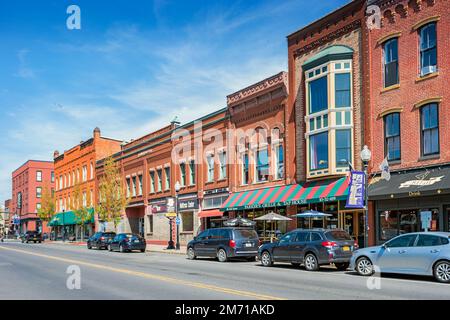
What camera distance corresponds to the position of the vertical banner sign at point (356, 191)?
20.5 meters

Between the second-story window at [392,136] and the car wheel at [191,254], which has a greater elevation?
the second-story window at [392,136]

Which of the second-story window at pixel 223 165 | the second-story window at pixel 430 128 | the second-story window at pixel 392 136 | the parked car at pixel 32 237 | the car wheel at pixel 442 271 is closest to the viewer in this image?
the car wheel at pixel 442 271

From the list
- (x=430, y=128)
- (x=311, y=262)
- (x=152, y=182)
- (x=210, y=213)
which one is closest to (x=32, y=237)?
(x=152, y=182)

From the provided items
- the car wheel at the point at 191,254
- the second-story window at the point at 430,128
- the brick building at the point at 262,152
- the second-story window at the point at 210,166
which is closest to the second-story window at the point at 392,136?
the second-story window at the point at 430,128

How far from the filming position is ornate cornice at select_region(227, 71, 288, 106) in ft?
99.2

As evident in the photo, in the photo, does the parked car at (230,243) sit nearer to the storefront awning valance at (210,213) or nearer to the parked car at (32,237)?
the storefront awning valance at (210,213)

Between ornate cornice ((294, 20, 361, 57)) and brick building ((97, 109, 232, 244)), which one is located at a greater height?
ornate cornice ((294, 20, 361, 57))

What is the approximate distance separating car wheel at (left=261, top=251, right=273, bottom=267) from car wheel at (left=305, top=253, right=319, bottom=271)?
90.8 inches

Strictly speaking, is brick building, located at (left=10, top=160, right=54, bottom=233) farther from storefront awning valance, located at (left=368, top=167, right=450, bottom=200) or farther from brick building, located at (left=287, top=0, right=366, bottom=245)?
storefront awning valance, located at (left=368, top=167, right=450, bottom=200)

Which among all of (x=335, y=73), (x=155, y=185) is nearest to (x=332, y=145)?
Answer: (x=335, y=73)

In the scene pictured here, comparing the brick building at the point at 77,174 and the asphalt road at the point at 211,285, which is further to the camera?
the brick building at the point at 77,174

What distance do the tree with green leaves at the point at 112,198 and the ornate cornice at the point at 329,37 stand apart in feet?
80.0

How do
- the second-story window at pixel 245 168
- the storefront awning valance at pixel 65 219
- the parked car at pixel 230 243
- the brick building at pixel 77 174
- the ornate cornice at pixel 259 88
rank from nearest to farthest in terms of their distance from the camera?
the parked car at pixel 230 243 → the ornate cornice at pixel 259 88 → the second-story window at pixel 245 168 → the brick building at pixel 77 174 → the storefront awning valance at pixel 65 219

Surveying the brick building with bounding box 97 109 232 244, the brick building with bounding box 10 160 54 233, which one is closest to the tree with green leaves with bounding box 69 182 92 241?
the brick building with bounding box 97 109 232 244
